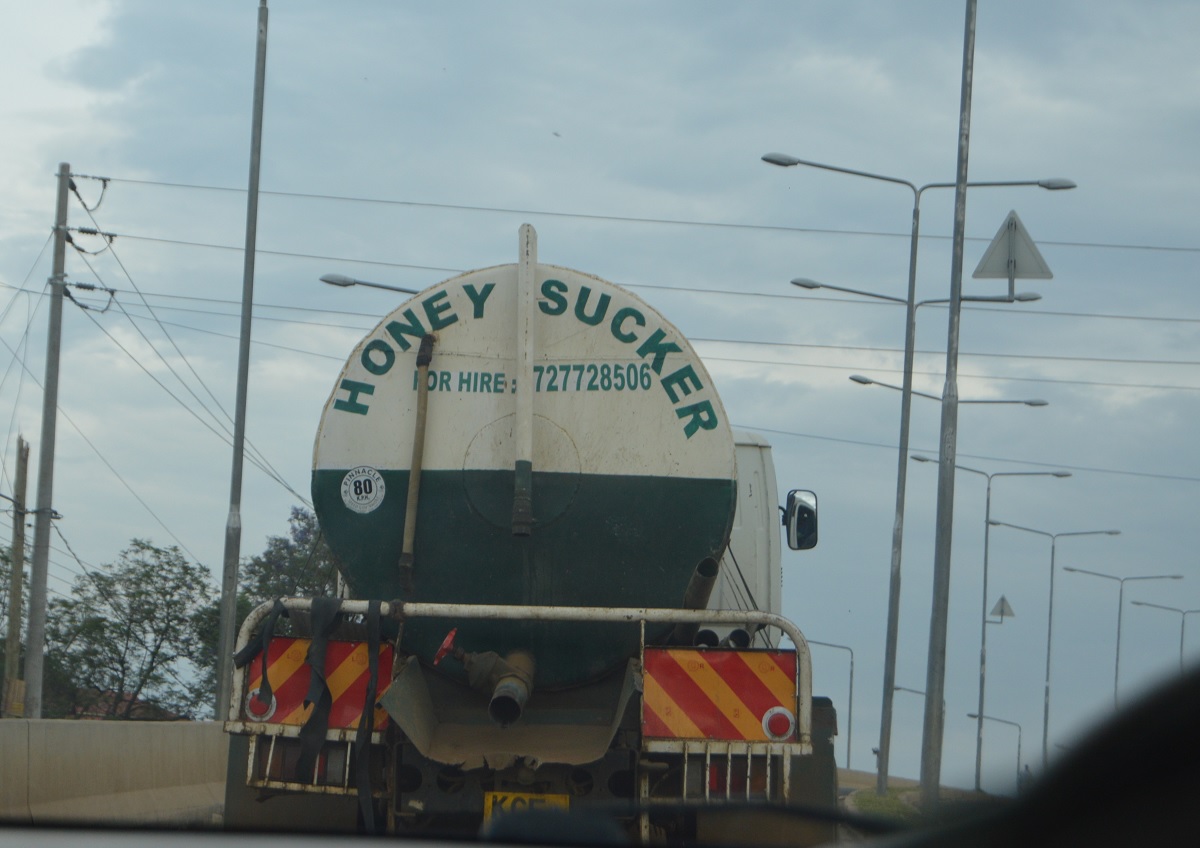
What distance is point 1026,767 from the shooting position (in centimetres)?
164

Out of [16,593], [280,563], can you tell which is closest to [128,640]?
[16,593]

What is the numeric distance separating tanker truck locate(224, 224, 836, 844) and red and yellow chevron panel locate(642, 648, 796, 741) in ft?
0.47

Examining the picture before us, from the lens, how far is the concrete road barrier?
10.4 meters

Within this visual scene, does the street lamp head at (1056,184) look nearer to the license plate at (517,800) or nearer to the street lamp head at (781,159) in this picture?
the street lamp head at (781,159)

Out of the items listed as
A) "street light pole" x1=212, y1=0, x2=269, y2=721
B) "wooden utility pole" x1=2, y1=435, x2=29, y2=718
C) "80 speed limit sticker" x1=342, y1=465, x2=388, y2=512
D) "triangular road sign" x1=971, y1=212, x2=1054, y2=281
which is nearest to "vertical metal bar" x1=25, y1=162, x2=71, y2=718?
"wooden utility pole" x1=2, y1=435, x2=29, y2=718

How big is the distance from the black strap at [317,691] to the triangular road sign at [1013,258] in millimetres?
13576

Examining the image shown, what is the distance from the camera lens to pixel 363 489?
635 cm

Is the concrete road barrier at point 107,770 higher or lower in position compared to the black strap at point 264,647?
lower

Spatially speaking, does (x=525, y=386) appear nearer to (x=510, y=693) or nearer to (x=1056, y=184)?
(x=510, y=693)

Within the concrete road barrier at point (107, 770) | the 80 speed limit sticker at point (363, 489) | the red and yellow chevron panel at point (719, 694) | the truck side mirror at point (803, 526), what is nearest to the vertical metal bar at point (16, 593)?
the concrete road barrier at point (107, 770)

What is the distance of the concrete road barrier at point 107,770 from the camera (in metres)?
10.4

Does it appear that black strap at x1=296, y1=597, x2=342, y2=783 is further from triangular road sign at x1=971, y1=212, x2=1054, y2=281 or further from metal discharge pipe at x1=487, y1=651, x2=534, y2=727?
triangular road sign at x1=971, y1=212, x2=1054, y2=281

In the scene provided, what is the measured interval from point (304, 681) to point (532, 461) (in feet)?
4.15

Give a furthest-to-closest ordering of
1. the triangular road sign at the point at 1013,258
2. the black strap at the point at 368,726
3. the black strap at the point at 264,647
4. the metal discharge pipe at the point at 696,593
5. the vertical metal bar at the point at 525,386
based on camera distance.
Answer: the triangular road sign at the point at 1013,258
the metal discharge pipe at the point at 696,593
the vertical metal bar at the point at 525,386
the black strap at the point at 264,647
the black strap at the point at 368,726
